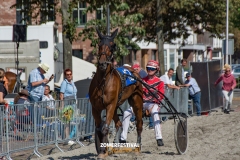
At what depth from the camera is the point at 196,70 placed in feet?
82.0

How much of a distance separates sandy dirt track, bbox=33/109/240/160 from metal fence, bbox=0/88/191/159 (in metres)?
0.55

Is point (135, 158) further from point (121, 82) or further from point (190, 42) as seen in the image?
point (190, 42)

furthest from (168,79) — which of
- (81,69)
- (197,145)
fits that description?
(81,69)

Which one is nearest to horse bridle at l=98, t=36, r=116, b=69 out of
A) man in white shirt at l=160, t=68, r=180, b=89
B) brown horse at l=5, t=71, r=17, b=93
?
man in white shirt at l=160, t=68, r=180, b=89

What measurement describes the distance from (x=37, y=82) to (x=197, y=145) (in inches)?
167

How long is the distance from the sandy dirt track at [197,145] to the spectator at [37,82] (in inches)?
78.2

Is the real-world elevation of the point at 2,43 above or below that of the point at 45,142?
above

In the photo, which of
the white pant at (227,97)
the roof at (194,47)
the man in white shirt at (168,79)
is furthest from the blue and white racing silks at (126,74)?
the roof at (194,47)

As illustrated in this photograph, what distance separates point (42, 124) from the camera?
1405 centimetres

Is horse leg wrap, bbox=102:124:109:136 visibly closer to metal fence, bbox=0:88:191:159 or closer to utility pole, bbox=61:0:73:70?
metal fence, bbox=0:88:191:159

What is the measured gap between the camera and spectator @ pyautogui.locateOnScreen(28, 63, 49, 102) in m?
16.3

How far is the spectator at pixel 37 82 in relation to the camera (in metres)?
16.3

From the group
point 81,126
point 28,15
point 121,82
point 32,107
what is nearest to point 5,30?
point 28,15

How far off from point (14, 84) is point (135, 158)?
11460 mm
